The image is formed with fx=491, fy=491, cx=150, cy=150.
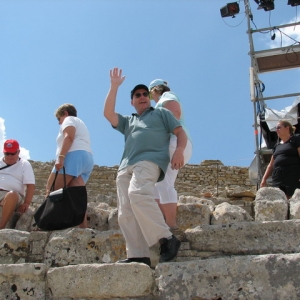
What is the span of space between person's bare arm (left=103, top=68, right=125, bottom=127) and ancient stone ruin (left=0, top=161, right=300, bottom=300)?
0.85m

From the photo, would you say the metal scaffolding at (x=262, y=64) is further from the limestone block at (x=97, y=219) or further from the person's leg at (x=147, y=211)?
the person's leg at (x=147, y=211)

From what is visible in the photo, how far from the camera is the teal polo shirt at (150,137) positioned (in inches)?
137

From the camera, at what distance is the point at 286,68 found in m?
9.44

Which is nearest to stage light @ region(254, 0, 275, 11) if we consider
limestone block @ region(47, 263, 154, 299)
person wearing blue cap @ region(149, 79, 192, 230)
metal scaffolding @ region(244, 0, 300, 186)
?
metal scaffolding @ region(244, 0, 300, 186)

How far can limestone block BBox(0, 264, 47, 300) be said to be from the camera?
10.4ft

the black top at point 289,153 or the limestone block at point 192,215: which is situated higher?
the black top at point 289,153

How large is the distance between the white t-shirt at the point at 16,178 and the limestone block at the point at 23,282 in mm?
1383

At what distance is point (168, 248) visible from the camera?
3.18 meters

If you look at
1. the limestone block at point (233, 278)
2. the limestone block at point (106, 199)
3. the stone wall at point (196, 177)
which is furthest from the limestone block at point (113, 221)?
the stone wall at point (196, 177)

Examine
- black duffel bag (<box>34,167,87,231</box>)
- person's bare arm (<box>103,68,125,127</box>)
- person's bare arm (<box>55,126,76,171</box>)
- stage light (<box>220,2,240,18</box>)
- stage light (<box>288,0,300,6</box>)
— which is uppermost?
stage light (<box>220,2,240,18</box>)

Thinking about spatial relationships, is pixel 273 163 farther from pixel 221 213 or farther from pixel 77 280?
pixel 77 280

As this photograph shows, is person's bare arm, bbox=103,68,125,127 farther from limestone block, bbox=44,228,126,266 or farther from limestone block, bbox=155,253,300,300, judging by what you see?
limestone block, bbox=155,253,300,300

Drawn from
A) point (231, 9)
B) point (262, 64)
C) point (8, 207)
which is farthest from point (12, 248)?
point (231, 9)

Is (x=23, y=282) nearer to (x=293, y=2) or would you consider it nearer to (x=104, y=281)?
(x=104, y=281)
